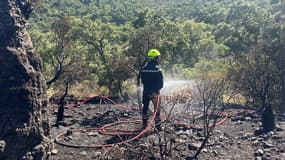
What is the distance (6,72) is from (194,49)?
65.5ft

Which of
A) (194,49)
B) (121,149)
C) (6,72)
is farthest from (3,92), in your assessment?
(194,49)

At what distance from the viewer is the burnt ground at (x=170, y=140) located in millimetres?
8141

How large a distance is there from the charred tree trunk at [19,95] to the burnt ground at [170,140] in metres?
1.27

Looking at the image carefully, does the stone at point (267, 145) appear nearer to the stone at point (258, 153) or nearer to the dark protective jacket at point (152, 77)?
the stone at point (258, 153)

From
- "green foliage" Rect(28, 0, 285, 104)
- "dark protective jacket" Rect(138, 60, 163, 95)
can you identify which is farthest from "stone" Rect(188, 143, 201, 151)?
"green foliage" Rect(28, 0, 285, 104)

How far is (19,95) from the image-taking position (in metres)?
6.91

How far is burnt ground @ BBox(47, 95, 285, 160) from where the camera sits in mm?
8141

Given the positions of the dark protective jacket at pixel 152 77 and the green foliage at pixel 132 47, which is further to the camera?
the green foliage at pixel 132 47

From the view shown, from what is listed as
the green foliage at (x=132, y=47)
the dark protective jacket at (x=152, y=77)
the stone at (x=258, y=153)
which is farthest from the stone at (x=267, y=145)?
the green foliage at (x=132, y=47)

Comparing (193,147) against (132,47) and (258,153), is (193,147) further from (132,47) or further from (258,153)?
(132,47)

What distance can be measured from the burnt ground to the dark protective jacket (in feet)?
2.66

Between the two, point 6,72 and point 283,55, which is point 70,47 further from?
point 6,72

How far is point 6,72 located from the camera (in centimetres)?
698

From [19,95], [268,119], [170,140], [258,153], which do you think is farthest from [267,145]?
[19,95]
